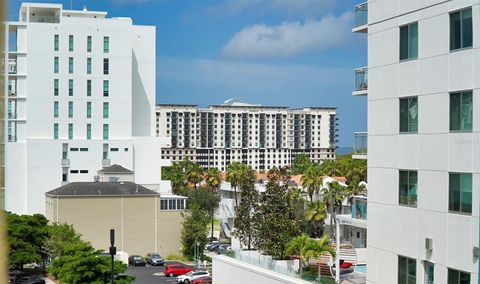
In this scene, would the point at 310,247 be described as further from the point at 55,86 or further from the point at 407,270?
the point at 55,86

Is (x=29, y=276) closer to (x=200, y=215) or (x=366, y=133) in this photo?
(x=200, y=215)

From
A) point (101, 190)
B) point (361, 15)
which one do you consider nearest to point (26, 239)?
point (101, 190)

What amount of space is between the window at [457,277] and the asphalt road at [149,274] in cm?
3055

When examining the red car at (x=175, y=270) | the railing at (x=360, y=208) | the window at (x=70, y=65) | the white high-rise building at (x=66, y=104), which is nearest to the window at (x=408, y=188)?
the railing at (x=360, y=208)

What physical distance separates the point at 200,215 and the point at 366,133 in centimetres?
3664

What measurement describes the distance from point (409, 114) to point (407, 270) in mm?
3881

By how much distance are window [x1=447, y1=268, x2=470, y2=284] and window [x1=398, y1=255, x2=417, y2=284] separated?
1.41 meters

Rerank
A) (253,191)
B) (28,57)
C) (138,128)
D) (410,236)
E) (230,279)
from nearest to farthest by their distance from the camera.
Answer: (410,236)
(230,279)
(253,191)
(28,57)
(138,128)

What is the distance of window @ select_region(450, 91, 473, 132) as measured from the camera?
15.6m

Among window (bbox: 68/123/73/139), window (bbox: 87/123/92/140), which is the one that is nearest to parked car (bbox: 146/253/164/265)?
window (bbox: 87/123/92/140)

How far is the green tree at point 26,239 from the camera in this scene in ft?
138

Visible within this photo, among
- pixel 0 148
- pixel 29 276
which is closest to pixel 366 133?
pixel 0 148

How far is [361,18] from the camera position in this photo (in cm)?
2047

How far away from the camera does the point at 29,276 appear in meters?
42.2
